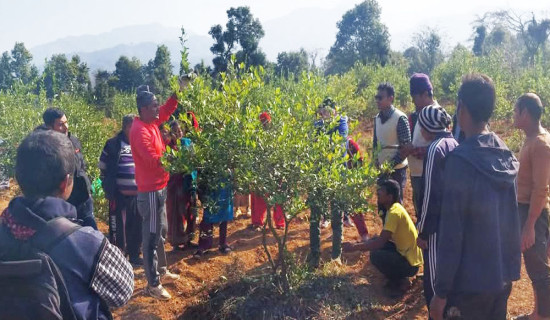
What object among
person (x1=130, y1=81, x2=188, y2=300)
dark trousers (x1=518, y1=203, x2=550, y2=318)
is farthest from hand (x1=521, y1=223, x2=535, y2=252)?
person (x1=130, y1=81, x2=188, y2=300)

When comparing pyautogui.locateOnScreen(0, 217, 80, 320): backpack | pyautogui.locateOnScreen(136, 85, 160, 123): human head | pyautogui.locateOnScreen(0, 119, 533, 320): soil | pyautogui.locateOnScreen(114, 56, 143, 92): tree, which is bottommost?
pyautogui.locateOnScreen(0, 119, 533, 320): soil

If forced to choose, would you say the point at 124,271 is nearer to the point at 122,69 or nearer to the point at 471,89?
the point at 471,89

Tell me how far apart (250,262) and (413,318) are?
6.52ft

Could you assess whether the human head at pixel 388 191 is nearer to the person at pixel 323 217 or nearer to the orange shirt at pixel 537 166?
the person at pixel 323 217

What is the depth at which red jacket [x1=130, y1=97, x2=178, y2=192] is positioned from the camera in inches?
159

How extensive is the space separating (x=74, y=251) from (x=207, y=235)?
3.71m

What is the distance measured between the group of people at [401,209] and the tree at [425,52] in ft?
91.6

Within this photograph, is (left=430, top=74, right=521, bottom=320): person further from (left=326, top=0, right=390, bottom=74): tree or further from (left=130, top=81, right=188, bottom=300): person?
(left=326, top=0, right=390, bottom=74): tree

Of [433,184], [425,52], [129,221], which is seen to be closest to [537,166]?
[433,184]

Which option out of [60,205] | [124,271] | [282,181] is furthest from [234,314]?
[60,205]

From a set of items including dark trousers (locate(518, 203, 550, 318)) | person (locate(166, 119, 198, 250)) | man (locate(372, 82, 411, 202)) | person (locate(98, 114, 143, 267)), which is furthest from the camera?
person (locate(166, 119, 198, 250))

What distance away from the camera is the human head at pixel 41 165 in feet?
5.83

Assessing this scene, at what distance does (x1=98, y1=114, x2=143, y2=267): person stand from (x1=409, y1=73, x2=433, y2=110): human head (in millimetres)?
2987

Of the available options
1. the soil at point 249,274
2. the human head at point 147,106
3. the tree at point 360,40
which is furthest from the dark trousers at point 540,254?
the tree at point 360,40
